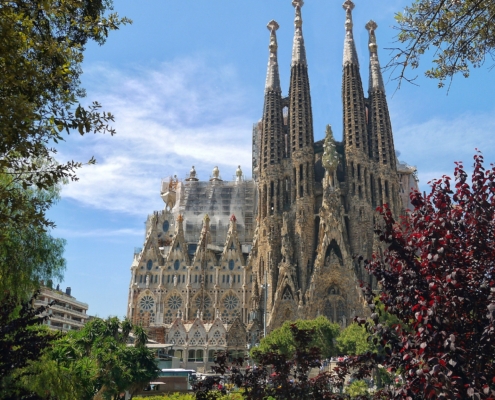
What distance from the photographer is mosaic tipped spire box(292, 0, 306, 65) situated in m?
56.9

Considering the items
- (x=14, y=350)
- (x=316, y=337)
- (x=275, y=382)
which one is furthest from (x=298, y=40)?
(x=14, y=350)

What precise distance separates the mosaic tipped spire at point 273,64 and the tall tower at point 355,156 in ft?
25.3

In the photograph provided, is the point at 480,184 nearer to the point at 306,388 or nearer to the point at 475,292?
the point at 475,292

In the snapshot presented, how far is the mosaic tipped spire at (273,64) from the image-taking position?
57.3m

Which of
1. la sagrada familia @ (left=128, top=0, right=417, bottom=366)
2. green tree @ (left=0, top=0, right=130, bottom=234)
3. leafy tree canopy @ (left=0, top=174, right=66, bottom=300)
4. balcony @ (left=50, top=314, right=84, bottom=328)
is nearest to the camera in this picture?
green tree @ (left=0, top=0, right=130, bottom=234)

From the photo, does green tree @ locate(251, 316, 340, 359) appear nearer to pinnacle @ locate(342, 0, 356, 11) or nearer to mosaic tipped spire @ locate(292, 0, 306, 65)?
mosaic tipped spire @ locate(292, 0, 306, 65)

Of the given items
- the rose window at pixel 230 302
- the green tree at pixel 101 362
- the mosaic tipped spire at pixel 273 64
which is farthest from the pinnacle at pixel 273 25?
the green tree at pixel 101 362

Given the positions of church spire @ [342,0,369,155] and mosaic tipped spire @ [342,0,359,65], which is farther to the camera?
mosaic tipped spire @ [342,0,359,65]

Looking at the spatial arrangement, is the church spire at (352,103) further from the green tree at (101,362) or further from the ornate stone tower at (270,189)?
the green tree at (101,362)

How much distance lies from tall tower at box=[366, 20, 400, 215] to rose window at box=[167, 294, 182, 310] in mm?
23847

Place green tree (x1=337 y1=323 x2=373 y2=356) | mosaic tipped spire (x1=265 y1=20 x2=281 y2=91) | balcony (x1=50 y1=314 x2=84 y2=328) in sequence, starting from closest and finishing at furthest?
green tree (x1=337 y1=323 x2=373 y2=356), mosaic tipped spire (x1=265 y1=20 x2=281 y2=91), balcony (x1=50 y1=314 x2=84 y2=328)

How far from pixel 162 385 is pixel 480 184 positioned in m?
21.8

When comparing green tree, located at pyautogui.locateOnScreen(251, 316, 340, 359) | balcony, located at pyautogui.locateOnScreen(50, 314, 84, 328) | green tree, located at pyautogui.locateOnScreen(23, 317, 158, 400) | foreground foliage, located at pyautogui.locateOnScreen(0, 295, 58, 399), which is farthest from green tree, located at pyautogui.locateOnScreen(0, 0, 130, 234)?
balcony, located at pyautogui.locateOnScreen(50, 314, 84, 328)

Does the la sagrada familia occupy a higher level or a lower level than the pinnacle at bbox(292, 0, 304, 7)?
lower
